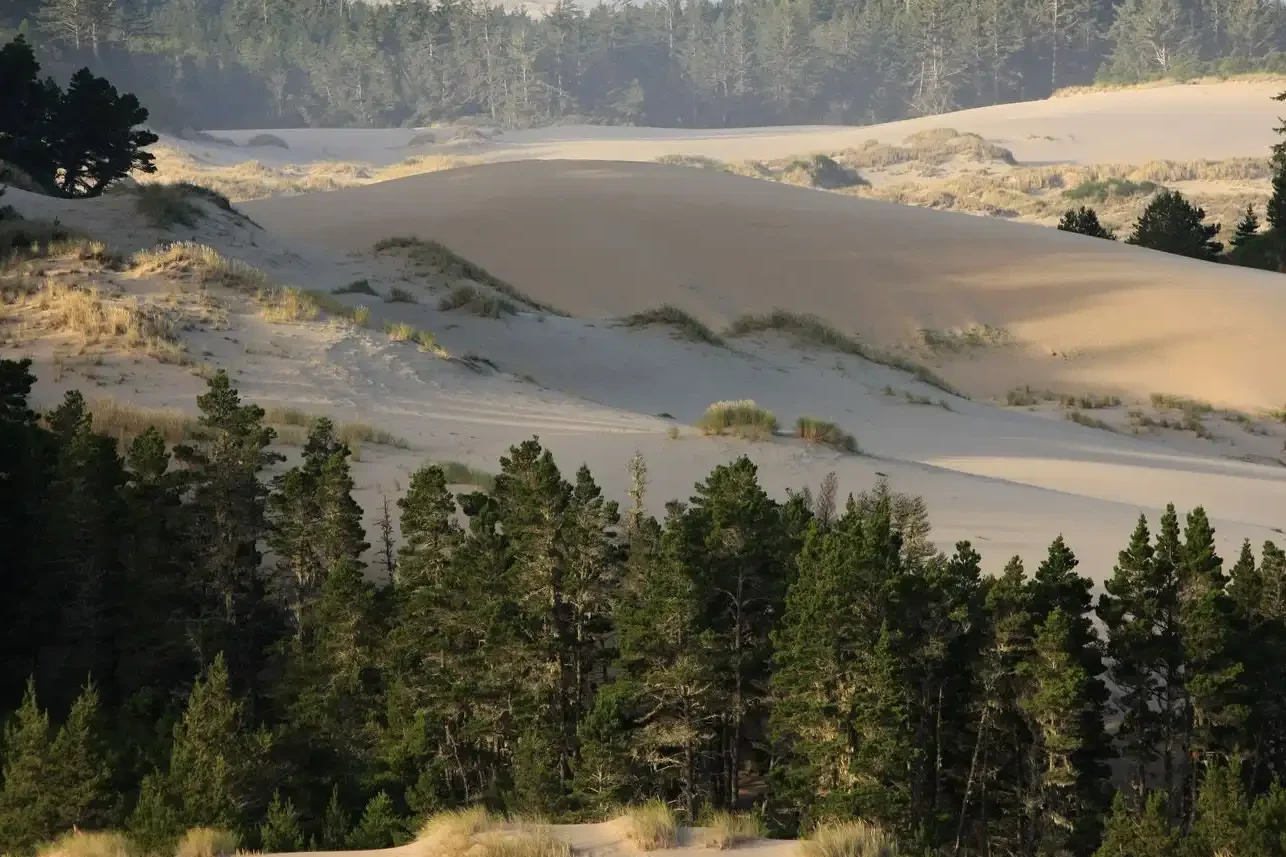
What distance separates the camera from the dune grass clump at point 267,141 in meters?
89.8

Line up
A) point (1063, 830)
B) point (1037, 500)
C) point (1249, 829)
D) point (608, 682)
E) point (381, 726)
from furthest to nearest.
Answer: point (1037, 500) → point (608, 682) → point (381, 726) → point (1063, 830) → point (1249, 829)

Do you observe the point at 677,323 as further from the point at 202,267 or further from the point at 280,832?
the point at 280,832

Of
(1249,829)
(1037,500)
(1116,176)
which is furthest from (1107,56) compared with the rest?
(1249,829)

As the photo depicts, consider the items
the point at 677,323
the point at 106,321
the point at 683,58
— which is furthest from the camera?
the point at 683,58

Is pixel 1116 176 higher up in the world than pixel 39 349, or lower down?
higher up

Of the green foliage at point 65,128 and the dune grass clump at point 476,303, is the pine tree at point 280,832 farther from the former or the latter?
the green foliage at point 65,128

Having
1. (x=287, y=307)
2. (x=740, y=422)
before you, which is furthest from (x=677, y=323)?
(x=740, y=422)

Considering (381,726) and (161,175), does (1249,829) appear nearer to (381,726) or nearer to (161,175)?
(381,726)

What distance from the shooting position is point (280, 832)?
8.03m

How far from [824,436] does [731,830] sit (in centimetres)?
998

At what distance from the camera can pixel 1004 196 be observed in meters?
61.6

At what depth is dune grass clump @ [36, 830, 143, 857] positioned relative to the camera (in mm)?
7719

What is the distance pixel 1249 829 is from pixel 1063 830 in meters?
1.88

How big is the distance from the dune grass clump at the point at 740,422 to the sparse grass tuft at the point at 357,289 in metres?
10.2
